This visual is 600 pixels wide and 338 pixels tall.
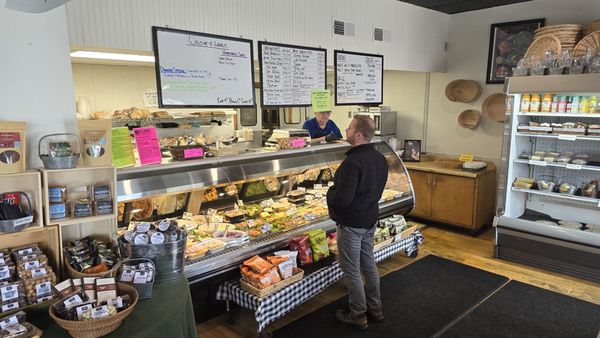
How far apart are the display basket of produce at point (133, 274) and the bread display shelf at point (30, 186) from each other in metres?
0.52

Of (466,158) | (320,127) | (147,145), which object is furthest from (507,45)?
(147,145)

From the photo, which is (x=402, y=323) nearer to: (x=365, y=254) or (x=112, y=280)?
(x=365, y=254)

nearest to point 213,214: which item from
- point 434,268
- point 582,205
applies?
point 434,268

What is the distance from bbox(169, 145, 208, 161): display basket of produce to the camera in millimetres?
3336

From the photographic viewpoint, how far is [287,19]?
4172 millimetres

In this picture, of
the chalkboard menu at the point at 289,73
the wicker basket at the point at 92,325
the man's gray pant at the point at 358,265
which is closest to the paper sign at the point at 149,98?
the chalkboard menu at the point at 289,73

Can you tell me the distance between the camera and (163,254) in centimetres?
245

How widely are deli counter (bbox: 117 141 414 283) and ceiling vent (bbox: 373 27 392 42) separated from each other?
163cm

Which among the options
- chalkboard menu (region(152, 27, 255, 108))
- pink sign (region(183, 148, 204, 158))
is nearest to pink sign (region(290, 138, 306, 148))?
chalkboard menu (region(152, 27, 255, 108))

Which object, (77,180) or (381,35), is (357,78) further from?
(77,180)

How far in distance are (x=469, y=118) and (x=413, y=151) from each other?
104 cm

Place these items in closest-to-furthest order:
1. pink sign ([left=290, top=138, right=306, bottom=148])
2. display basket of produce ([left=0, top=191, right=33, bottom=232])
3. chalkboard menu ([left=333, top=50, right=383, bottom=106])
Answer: display basket of produce ([left=0, top=191, right=33, bottom=232]) → pink sign ([left=290, top=138, right=306, bottom=148]) → chalkboard menu ([left=333, top=50, right=383, bottom=106])

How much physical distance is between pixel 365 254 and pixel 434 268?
171 centimetres

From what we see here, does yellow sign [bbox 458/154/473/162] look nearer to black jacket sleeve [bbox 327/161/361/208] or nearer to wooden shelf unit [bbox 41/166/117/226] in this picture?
black jacket sleeve [bbox 327/161/361/208]
